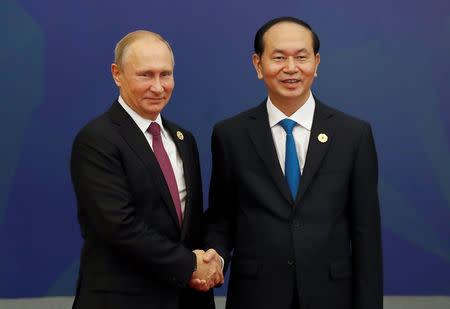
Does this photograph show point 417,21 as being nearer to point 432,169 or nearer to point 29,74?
point 432,169

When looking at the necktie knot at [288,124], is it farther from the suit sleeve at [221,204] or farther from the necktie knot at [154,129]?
the necktie knot at [154,129]

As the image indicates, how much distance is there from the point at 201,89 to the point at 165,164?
5.99ft

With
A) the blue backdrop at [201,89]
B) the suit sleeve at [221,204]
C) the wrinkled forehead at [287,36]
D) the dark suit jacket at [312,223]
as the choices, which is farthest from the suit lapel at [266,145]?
the blue backdrop at [201,89]

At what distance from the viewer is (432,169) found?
3906 mm

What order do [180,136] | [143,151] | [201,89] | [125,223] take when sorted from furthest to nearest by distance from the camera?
[201,89]
[180,136]
[143,151]
[125,223]

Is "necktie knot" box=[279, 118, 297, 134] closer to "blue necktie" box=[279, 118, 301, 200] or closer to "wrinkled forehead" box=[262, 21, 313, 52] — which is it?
"blue necktie" box=[279, 118, 301, 200]

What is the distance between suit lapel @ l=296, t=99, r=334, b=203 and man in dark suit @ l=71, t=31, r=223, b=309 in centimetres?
44

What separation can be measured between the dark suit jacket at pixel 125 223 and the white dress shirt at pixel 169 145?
0.10 ft

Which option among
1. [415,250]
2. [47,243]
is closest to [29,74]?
[47,243]

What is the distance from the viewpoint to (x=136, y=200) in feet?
6.62

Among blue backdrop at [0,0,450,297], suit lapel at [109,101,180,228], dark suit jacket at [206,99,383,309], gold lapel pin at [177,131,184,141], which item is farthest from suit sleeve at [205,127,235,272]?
blue backdrop at [0,0,450,297]

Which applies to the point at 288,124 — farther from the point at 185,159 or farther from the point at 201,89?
the point at 201,89

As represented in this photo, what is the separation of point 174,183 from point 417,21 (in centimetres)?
253

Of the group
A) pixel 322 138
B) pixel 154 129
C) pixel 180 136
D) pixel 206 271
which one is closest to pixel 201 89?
pixel 180 136
